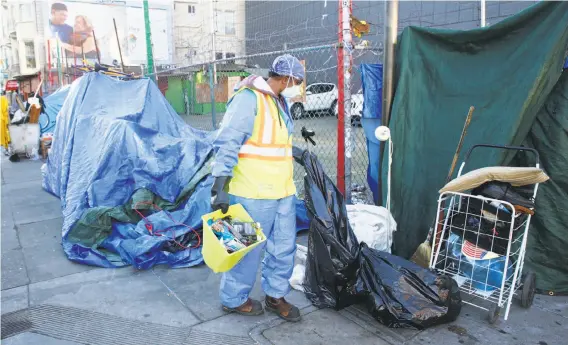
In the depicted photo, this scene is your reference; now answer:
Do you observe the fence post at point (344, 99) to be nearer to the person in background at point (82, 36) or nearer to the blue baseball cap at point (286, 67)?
the blue baseball cap at point (286, 67)

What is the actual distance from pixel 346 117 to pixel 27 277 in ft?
10.4

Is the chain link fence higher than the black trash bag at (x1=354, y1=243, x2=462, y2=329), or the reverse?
the chain link fence

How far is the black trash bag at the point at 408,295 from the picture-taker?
9.31 feet

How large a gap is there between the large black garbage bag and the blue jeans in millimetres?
209

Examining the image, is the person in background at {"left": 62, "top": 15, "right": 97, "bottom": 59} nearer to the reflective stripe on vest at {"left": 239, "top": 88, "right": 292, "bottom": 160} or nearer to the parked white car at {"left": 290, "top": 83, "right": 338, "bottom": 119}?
the parked white car at {"left": 290, "top": 83, "right": 338, "bottom": 119}

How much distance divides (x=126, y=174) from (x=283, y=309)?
2646 millimetres

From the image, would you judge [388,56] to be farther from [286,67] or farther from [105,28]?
[105,28]

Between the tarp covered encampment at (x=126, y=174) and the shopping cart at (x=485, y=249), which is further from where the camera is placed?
the tarp covered encampment at (x=126, y=174)

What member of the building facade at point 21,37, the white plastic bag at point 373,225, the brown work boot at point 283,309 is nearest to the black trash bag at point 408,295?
the brown work boot at point 283,309

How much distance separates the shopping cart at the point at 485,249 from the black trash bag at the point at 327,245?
2.32ft

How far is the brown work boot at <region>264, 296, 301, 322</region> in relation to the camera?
3.02 m

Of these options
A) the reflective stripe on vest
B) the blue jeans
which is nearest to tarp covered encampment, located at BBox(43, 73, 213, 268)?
the blue jeans

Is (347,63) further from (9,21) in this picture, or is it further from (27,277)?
(9,21)

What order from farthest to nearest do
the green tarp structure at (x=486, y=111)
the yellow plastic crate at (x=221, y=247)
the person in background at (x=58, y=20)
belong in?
the person in background at (x=58, y=20) < the green tarp structure at (x=486, y=111) < the yellow plastic crate at (x=221, y=247)
